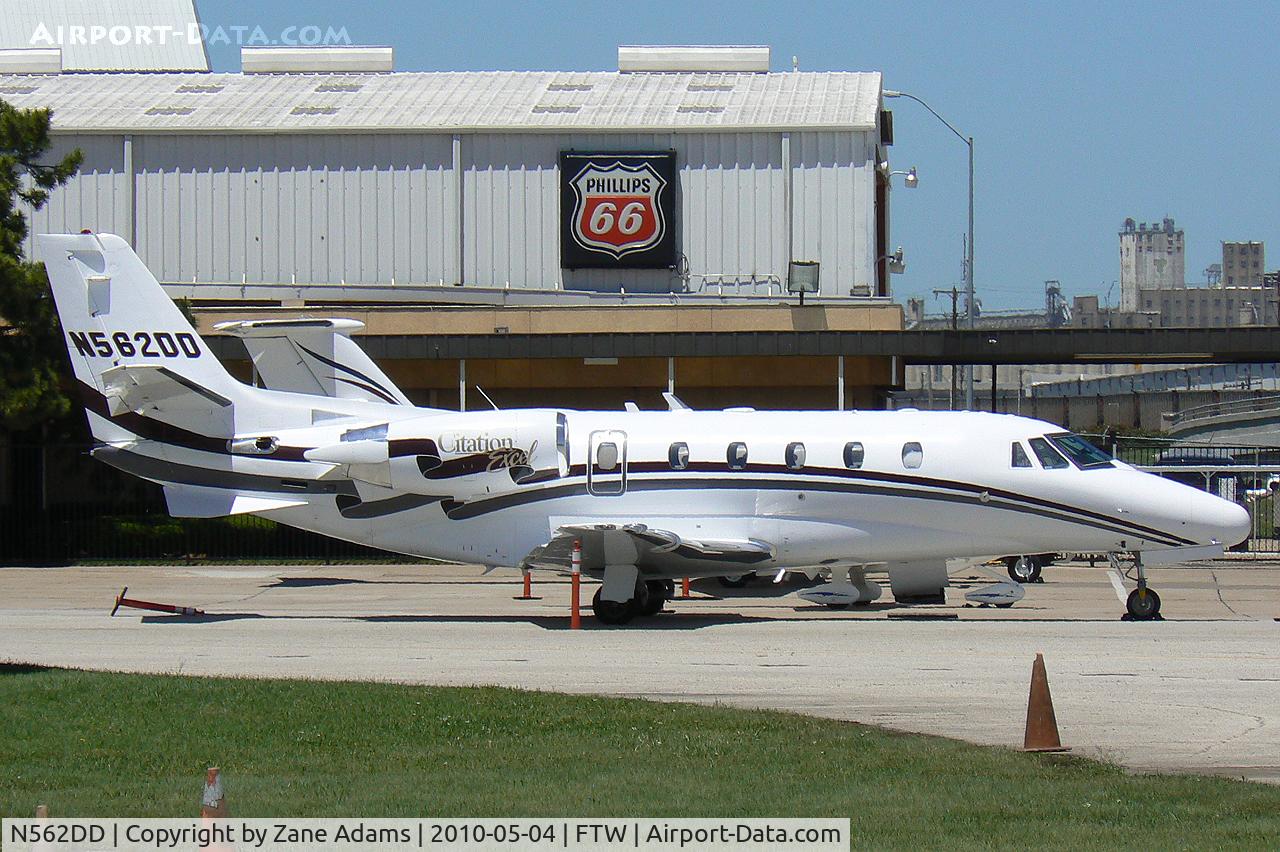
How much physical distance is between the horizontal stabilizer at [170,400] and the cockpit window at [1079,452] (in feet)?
37.0

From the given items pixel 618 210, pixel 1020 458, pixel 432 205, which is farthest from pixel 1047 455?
pixel 432 205

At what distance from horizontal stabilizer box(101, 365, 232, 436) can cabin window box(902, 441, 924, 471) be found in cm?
922

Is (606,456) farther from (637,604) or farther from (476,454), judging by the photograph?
(637,604)

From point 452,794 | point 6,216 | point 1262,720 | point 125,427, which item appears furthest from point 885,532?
point 6,216

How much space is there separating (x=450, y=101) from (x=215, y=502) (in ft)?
89.4

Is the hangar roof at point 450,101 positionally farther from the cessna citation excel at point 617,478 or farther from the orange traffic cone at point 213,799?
the orange traffic cone at point 213,799

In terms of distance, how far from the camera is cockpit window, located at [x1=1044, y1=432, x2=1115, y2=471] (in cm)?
2077

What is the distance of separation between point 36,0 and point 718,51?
28.7 metres

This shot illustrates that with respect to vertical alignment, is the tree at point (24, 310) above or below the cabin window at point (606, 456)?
above

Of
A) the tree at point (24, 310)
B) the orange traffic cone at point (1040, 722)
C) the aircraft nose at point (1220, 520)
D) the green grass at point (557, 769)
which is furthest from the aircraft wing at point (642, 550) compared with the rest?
the tree at point (24, 310)

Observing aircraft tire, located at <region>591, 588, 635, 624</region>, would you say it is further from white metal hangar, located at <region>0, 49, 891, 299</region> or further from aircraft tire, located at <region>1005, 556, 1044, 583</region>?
white metal hangar, located at <region>0, 49, 891, 299</region>

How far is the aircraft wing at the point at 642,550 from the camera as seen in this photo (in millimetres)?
19891

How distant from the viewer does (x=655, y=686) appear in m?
14.9
